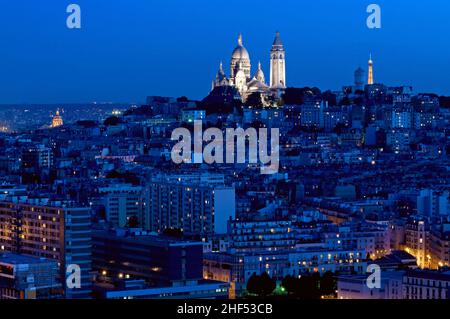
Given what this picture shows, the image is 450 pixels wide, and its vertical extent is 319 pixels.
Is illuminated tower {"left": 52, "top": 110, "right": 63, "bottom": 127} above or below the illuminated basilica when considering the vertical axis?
below

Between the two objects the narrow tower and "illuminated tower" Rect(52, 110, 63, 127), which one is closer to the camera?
the narrow tower

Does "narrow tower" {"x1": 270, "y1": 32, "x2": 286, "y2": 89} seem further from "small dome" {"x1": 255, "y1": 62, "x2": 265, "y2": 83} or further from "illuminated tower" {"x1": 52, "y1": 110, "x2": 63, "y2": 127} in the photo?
"illuminated tower" {"x1": 52, "y1": 110, "x2": 63, "y2": 127}

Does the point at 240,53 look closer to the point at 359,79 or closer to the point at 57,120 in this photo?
the point at 359,79

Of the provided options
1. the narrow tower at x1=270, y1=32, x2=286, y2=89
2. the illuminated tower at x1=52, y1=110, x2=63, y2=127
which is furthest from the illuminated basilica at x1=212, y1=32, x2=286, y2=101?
the illuminated tower at x1=52, y1=110, x2=63, y2=127

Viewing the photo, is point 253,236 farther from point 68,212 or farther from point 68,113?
point 68,113

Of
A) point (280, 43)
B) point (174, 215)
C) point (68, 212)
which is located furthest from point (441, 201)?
point (280, 43)

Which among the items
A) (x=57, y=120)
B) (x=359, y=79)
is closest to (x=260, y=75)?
(x=359, y=79)

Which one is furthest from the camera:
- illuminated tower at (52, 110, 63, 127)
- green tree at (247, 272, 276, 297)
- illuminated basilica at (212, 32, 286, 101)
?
illuminated tower at (52, 110, 63, 127)
